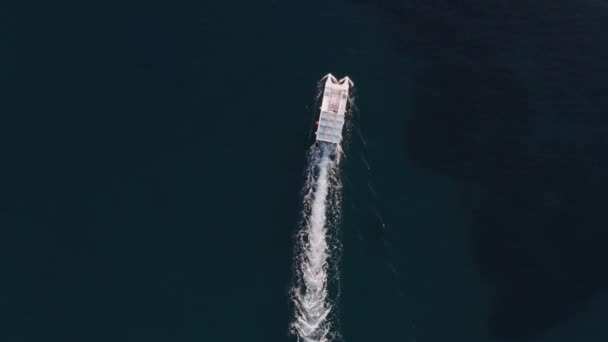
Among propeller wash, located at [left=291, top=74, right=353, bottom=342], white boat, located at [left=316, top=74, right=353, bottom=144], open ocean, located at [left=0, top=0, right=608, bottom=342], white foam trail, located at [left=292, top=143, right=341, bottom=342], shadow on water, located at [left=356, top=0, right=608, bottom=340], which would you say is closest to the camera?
white foam trail, located at [left=292, top=143, right=341, bottom=342]

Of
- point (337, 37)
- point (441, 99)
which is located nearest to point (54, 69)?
point (337, 37)

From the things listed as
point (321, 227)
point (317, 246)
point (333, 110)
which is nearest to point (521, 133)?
point (333, 110)

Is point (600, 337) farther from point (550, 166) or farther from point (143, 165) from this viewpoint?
point (143, 165)

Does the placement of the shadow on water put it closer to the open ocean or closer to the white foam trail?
the open ocean

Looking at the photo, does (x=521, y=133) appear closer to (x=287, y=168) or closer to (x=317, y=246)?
(x=287, y=168)

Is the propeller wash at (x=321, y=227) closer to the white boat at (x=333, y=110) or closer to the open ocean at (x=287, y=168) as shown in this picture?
the white boat at (x=333, y=110)

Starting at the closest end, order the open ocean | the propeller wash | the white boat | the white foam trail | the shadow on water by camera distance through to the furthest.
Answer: the white foam trail < the propeller wash < the open ocean < the shadow on water < the white boat

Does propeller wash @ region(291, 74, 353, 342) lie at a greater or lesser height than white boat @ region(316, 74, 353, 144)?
lesser

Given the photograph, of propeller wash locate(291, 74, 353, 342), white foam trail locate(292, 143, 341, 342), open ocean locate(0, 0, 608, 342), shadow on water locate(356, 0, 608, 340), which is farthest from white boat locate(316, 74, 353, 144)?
shadow on water locate(356, 0, 608, 340)
